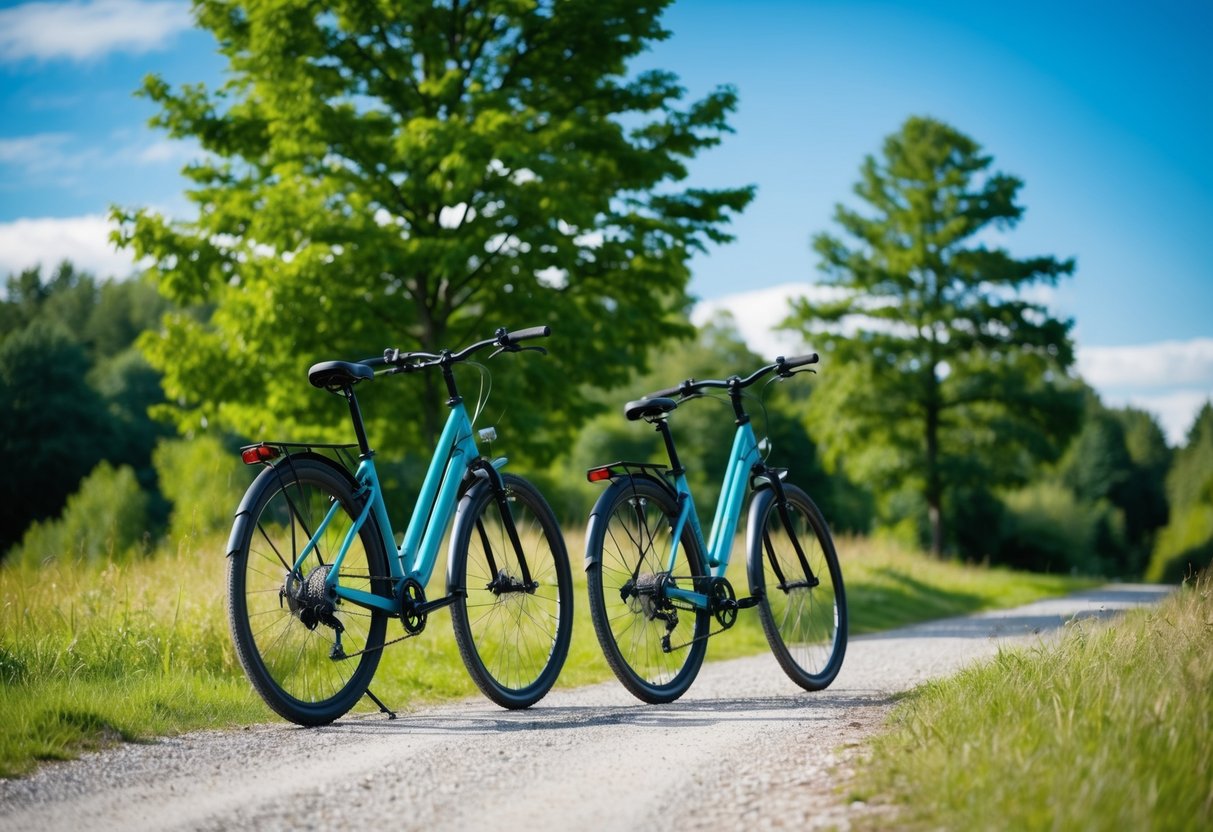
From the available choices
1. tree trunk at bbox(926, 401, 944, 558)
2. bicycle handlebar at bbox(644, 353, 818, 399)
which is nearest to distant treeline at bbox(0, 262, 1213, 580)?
tree trunk at bbox(926, 401, 944, 558)

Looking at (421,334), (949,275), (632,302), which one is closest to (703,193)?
(632,302)

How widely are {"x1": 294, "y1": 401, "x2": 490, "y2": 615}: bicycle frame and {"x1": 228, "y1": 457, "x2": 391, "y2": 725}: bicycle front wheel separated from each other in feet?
0.15

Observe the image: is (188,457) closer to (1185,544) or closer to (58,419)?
(58,419)

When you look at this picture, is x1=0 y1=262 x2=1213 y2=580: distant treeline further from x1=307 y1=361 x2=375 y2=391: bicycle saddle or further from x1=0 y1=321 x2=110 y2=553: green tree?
x1=307 y1=361 x2=375 y2=391: bicycle saddle

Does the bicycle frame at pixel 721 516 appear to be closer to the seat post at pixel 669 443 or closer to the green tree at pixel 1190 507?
the seat post at pixel 669 443

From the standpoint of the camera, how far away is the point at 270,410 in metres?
12.9

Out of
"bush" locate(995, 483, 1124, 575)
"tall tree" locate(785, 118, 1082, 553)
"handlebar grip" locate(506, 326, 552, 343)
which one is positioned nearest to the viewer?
"handlebar grip" locate(506, 326, 552, 343)

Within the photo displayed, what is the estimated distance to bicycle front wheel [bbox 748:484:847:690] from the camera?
18.5 ft

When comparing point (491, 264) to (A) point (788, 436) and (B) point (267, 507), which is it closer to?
(B) point (267, 507)

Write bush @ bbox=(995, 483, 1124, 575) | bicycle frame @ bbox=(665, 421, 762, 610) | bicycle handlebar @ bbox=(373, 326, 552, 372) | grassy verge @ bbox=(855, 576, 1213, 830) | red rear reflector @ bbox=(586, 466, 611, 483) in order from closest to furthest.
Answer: grassy verge @ bbox=(855, 576, 1213, 830)
bicycle handlebar @ bbox=(373, 326, 552, 372)
red rear reflector @ bbox=(586, 466, 611, 483)
bicycle frame @ bbox=(665, 421, 762, 610)
bush @ bbox=(995, 483, 1124, 575)

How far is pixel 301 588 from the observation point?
13.9 feet

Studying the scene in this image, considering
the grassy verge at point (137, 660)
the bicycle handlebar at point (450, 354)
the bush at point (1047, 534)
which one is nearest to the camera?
the grassy verge at point (137, 660)

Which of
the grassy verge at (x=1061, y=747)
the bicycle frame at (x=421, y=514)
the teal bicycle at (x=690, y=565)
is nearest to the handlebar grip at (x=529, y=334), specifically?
the bicycle frame at (x=421, y=514)

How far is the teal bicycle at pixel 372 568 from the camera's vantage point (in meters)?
4.23
